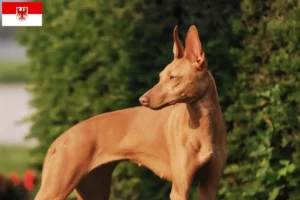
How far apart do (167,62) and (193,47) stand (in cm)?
220

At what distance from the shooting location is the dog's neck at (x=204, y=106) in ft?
18.7

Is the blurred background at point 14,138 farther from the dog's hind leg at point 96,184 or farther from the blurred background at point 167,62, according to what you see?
the dog's hind leg at point 96,184

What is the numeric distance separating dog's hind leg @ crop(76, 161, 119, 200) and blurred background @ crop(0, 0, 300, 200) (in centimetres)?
124

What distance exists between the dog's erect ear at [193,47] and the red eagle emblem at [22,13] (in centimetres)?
358

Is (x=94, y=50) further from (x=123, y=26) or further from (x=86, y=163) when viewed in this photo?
(x=86, y=163)

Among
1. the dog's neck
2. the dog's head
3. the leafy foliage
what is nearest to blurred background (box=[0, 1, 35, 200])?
the leafy foliage

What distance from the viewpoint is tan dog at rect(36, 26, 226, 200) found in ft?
18.3

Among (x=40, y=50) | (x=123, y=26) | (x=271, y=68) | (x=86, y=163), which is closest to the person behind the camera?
(x=86, y=163)

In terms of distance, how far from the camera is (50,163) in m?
6.20

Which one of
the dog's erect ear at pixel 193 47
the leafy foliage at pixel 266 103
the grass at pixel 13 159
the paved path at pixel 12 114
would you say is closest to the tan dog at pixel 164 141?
the dog's erect ear at pixel 193 47

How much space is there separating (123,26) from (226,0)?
3.73 ft

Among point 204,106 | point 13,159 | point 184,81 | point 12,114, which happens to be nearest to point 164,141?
point 204,106

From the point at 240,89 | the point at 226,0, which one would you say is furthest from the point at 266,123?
the point at 226,0

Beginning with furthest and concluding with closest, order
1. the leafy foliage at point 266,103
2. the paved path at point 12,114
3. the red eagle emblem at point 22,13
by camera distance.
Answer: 1. the paved path at point 12,114
2. the red eagle emblem at point 22,13
3. the leafy foliage at point 266,103
